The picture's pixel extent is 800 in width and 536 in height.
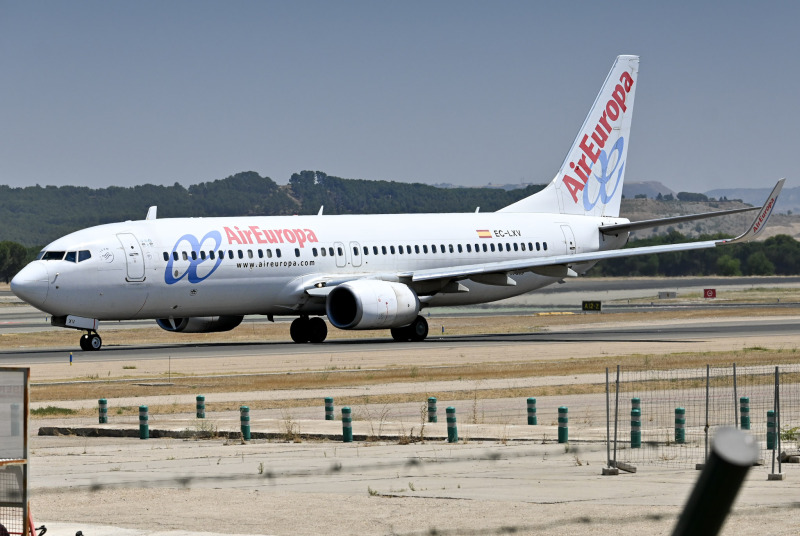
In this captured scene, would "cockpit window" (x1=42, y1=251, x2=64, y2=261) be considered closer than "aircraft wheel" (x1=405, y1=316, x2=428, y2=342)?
Yes

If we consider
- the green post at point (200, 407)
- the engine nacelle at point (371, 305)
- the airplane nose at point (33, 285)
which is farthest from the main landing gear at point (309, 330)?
the green post at point (200, 407)

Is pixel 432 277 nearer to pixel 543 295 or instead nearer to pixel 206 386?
pixel 206 386

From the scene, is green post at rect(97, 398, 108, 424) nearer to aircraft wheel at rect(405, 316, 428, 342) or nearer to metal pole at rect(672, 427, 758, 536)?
metal pole at rect(672, 427, 758, 536)

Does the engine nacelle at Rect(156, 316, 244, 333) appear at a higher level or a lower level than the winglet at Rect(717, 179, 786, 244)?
lower

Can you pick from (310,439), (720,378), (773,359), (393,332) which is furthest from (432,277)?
(310,439)

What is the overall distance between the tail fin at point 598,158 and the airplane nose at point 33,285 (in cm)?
2202

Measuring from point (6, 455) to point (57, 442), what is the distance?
38.6 ft

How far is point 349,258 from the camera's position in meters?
48.8

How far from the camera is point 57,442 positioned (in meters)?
21.9

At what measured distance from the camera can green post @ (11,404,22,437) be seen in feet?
34.5

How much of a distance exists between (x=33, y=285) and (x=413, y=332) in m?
14.8

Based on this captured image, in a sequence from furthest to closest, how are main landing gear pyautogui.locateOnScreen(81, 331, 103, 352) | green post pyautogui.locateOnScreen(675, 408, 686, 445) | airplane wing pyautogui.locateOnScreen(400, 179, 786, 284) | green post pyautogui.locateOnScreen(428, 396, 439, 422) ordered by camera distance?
airplane wing pyautogui.locateOnScreen(400, 179, 786, 284), main landing gear pyautogui.locateOnScreen(81, 331, 103, 352), green post pyautogui.locateOnScreen(428, 396, 439, 422), green post pyautogui.locateOnScreen(675, 408, 686, 445)

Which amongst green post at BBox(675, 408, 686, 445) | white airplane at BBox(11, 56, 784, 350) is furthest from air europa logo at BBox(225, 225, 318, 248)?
green post at BBox(675, 408, 686, 445)

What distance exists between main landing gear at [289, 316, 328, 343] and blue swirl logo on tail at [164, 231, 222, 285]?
225 inches
